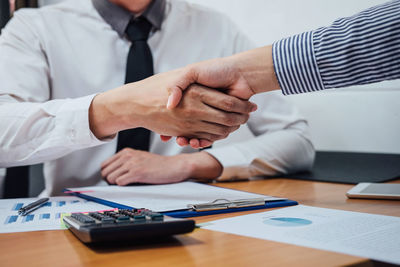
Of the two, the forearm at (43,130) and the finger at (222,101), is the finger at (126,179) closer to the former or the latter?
the forearm at (43,130)

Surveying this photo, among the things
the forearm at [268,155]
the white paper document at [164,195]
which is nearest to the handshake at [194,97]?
the white paper document at [164,195]

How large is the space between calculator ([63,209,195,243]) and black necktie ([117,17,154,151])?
0.72 metres

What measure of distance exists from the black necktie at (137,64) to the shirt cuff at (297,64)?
564 millimetres

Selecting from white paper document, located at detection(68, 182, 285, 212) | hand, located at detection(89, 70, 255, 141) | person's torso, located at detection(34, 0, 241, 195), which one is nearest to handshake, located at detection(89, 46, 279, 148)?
hand, located at detection(89, 70, 255, 141)

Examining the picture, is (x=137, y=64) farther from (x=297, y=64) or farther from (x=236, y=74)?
(x=297, y=64)

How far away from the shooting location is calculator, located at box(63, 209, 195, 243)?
0.50 meters

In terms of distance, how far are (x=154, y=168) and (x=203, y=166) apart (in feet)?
0.46

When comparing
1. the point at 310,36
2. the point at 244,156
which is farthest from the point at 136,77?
the point at 310,36

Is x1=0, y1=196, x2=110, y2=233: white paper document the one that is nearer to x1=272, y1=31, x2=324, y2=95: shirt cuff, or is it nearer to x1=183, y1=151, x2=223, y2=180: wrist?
x1=183, y1=151, x2=223, y2=180: wrist

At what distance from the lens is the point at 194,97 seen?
0.88 metres

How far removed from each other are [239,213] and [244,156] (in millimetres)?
499

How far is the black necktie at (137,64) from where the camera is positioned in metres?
Answer: 1.29

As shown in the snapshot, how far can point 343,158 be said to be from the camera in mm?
1469

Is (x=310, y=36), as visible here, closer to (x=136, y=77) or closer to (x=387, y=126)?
(x=136, y=77)
